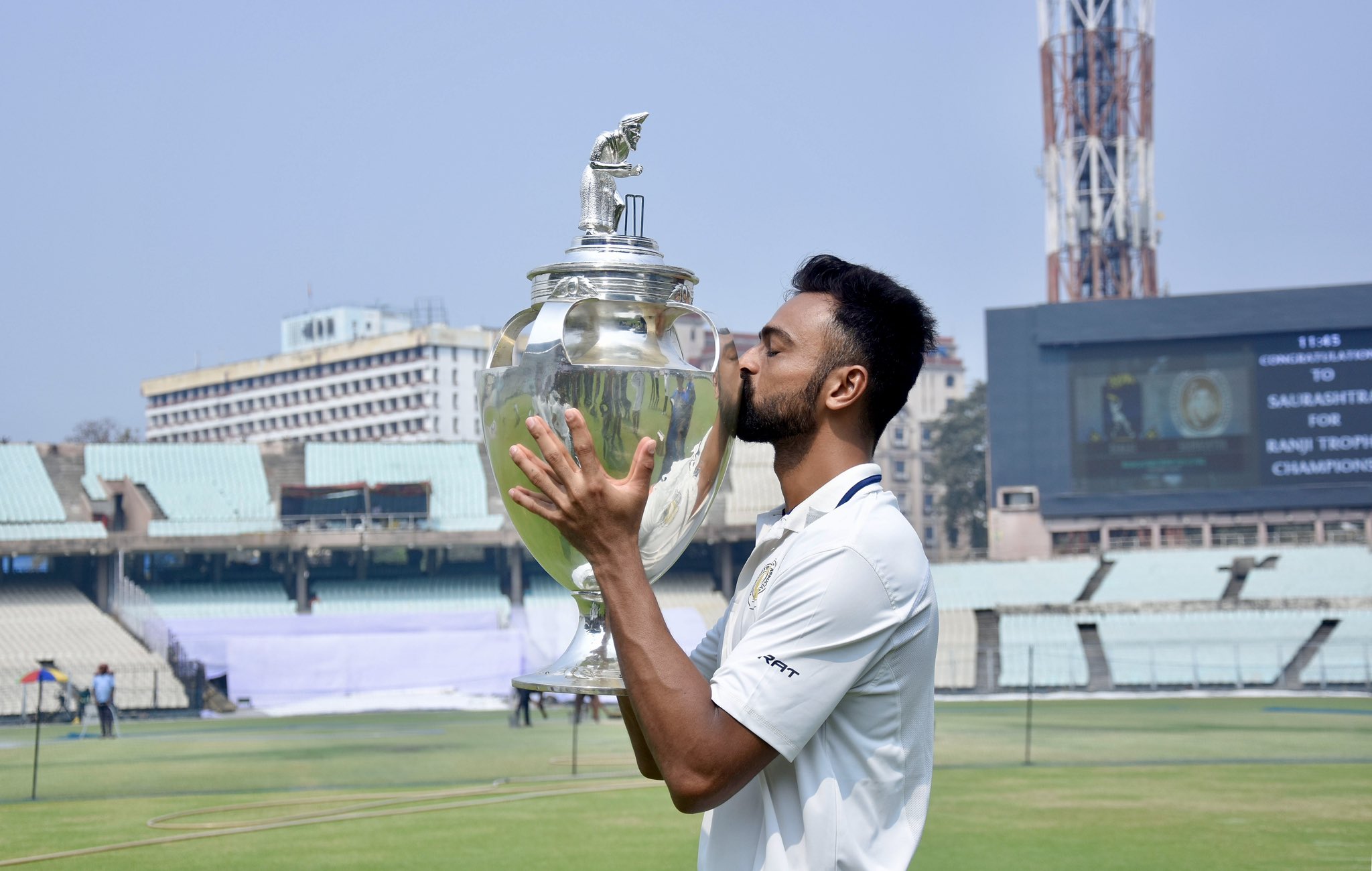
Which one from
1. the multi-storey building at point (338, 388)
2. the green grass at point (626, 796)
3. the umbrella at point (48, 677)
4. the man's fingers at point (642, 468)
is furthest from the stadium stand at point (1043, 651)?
the multi-storey building at point (338, 388)

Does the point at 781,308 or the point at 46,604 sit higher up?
the point at 781,308

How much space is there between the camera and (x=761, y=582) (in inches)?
98.6

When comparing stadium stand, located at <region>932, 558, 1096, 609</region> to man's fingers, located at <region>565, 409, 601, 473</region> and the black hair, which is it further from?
man's fingers, located at <region>565, 409, 601, 473</region>

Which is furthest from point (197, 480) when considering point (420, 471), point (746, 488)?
point (746, 488)

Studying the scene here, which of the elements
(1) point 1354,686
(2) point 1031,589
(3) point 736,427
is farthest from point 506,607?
(3) point 736,427

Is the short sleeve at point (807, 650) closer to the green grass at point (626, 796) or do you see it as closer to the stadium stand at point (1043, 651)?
the green grass at point (626, 796)

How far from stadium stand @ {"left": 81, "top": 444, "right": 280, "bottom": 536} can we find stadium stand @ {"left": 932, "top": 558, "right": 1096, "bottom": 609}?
2081 centimetres

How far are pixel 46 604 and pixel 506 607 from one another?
1257 cm

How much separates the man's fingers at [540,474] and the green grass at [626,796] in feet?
31.4

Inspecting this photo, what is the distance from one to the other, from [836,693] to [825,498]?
0.35 meters

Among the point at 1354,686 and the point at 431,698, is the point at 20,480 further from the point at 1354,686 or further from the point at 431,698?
the point at 1354,686

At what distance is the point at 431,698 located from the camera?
119 feet

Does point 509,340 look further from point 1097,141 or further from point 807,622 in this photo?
point 1097,141

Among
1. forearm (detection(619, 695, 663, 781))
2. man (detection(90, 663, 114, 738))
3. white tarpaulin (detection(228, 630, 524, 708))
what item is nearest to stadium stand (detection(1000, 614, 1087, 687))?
white tarpaulin (detection(228, 630, 524, 708))
